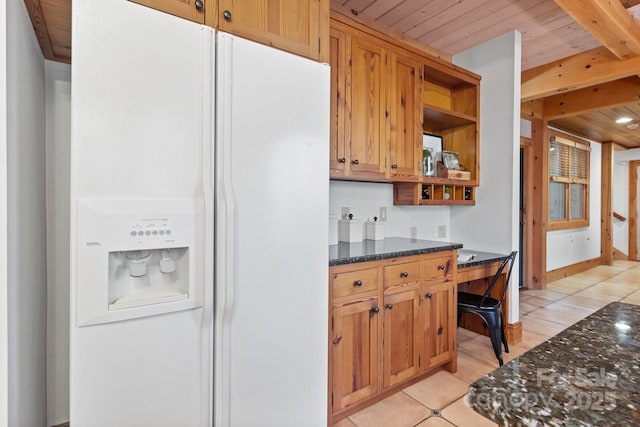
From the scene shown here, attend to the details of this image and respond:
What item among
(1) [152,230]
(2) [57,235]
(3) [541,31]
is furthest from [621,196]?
(2) [57,235]

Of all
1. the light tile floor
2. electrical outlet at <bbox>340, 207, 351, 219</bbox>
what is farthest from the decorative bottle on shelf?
the light tile floor

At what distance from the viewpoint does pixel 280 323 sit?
135 cm

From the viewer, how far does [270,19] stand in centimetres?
139

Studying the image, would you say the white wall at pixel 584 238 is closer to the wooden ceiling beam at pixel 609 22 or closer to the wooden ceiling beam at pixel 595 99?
the wooden ceiling beam at pixel 595 99

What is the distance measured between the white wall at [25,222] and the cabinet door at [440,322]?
1.97 meters

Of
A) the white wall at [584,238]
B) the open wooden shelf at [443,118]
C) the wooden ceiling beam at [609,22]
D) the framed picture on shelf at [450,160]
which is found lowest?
the white wall at [584,238]

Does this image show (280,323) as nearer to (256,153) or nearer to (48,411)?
(256,153)

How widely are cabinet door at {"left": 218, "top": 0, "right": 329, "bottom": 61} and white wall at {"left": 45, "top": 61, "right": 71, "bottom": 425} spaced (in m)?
0.89

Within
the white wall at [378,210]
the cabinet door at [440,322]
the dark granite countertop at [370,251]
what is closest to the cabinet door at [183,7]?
the dark granite countertop at [370,251]

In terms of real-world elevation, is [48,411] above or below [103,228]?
below

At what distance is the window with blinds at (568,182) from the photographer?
5141 mm

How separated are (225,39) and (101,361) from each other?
1.18m

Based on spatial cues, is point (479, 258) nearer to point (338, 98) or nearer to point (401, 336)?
point (401, 336)

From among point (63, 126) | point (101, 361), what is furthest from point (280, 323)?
point (63, 126)
